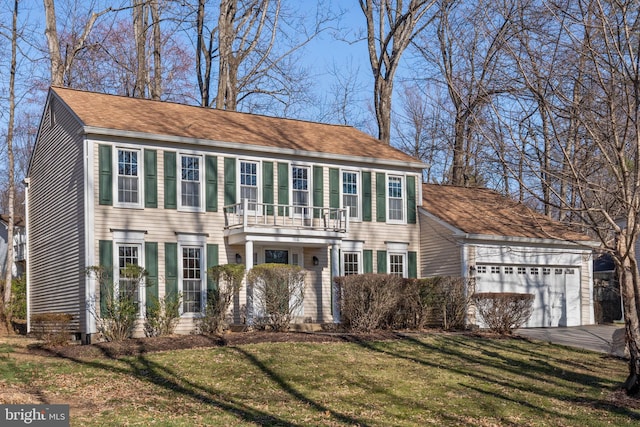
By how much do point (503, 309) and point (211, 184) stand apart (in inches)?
335

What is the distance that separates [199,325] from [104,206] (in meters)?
3.89

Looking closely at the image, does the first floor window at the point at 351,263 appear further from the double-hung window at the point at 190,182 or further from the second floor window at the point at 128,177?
the second floor window at the point at 128,177

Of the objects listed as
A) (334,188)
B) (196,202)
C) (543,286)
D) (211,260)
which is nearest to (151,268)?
(211,260)

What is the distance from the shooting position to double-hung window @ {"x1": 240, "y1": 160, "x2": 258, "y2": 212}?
73.8 feet

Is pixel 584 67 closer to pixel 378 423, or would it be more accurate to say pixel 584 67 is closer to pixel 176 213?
pixel 378 423

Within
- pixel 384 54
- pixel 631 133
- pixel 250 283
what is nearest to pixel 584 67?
pixel 631 133

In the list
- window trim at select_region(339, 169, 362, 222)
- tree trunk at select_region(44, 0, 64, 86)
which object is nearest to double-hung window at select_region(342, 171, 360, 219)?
window trim at select_region(339, 169, 362, 222)

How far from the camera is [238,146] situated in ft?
72.9

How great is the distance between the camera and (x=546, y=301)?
2533 cm

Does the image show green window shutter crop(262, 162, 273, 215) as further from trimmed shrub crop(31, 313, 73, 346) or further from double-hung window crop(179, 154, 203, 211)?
trimmed shrub crop(31, 313, 73, 346)

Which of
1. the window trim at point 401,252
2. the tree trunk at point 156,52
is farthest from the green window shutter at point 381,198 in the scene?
the tree trunk at point 156,52

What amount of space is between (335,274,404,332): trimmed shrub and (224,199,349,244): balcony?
266 centimetres

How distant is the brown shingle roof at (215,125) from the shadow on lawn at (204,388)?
279 inches

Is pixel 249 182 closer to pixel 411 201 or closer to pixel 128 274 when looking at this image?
pixel 128 274
